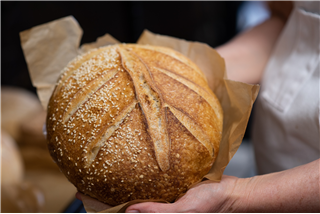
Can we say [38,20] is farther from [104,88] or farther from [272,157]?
[272,157]

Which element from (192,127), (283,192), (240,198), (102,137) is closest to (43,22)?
(102,137)

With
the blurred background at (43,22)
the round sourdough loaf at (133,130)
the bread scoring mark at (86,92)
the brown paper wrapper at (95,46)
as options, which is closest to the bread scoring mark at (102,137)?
the round sourdough loaf at (133,130)

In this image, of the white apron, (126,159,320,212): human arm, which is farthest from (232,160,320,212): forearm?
the white apron

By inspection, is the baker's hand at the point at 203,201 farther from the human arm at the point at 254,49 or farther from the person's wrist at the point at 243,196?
the human arm at the point at 254,49

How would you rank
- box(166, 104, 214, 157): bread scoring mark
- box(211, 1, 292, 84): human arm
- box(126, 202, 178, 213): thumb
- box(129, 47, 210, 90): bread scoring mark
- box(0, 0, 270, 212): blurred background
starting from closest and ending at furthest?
box(126, 202, 178, 213): thumb, box(166, 104, 214, 157): bread scoring mark, box(129, 47, 210, 90): bread scoring mark, box(0, 0, 270, 212): blurred background, box(211, 1, 292, 84): human arm

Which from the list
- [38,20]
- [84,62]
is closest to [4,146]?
[84,62]

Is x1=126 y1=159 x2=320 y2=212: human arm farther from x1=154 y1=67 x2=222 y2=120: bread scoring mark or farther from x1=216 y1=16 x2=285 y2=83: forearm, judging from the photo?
x1=216 y1=16 x2=285 y2=83: forearm
